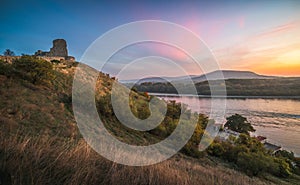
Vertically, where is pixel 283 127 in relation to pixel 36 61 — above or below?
below

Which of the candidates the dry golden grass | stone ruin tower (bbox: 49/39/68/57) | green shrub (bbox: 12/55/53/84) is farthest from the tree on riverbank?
stone ruin tower (bbox: 49/39/68/57)

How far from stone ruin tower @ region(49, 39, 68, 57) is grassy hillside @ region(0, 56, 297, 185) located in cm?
2374

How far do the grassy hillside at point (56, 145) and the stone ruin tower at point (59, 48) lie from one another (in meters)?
23.7

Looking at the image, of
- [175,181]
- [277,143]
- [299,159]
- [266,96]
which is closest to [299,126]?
[277,143]

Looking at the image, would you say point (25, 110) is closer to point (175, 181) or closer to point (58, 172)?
point (58, 172)

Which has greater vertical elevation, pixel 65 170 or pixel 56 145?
pixel 56 145

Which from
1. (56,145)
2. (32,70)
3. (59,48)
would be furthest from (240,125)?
(59,48)

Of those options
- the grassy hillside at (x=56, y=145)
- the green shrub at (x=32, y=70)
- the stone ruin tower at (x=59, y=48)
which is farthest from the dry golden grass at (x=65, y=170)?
the stone ruin tower at (x=59, y=48)

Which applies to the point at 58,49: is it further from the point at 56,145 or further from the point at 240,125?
the point at 56,145

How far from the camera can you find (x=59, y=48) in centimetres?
3819

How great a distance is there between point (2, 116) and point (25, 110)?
4.71 feet

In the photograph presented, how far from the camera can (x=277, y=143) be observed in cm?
2734

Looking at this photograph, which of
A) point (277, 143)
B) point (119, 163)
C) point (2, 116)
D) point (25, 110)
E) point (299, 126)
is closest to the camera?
point (119, 163)

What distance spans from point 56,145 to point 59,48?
40.3m
